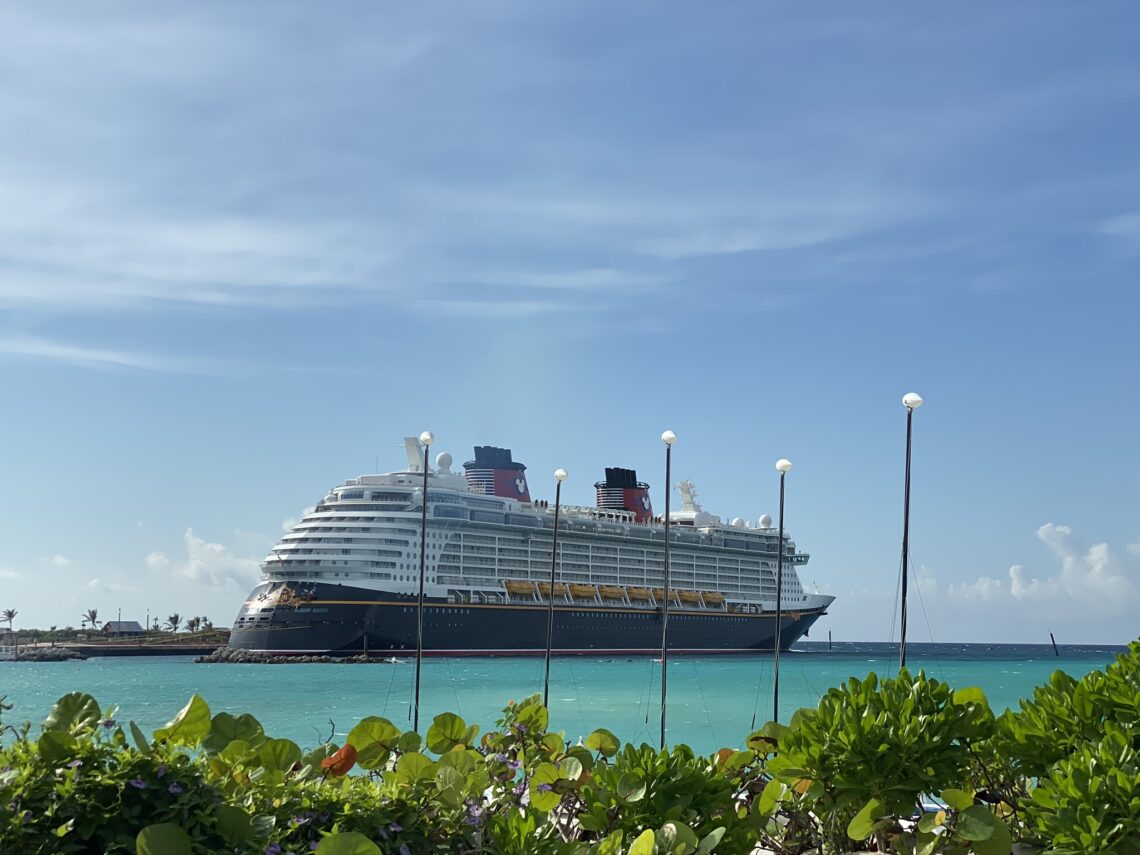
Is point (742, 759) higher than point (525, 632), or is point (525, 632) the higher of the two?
point (742, 759)

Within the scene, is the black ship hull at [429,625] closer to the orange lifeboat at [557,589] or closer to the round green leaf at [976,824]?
the orange lifeboat at [557,589]

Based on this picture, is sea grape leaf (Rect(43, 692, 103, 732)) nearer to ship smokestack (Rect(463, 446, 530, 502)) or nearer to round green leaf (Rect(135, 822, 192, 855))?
round green leaf (Rect(135, 822, 192, 855))

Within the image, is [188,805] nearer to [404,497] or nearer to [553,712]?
[553,712]

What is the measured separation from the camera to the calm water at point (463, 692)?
36.8 metres

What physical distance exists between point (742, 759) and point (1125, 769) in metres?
1.67

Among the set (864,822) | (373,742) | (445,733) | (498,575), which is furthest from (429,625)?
(864,822)

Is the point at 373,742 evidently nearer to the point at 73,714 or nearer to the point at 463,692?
the point at 73,714

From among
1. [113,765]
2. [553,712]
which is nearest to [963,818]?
[113,765]

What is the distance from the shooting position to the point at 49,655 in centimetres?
9075

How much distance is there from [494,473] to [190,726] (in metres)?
72.2

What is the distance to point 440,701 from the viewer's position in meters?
43.6

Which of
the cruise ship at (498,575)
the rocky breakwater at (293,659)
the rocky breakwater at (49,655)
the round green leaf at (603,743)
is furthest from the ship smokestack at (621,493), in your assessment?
the round green leaf at (603,743)

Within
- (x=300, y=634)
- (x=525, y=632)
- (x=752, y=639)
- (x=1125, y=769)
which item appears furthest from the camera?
(x=752, y=639)

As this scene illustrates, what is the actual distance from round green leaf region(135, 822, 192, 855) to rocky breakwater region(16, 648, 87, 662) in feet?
314
